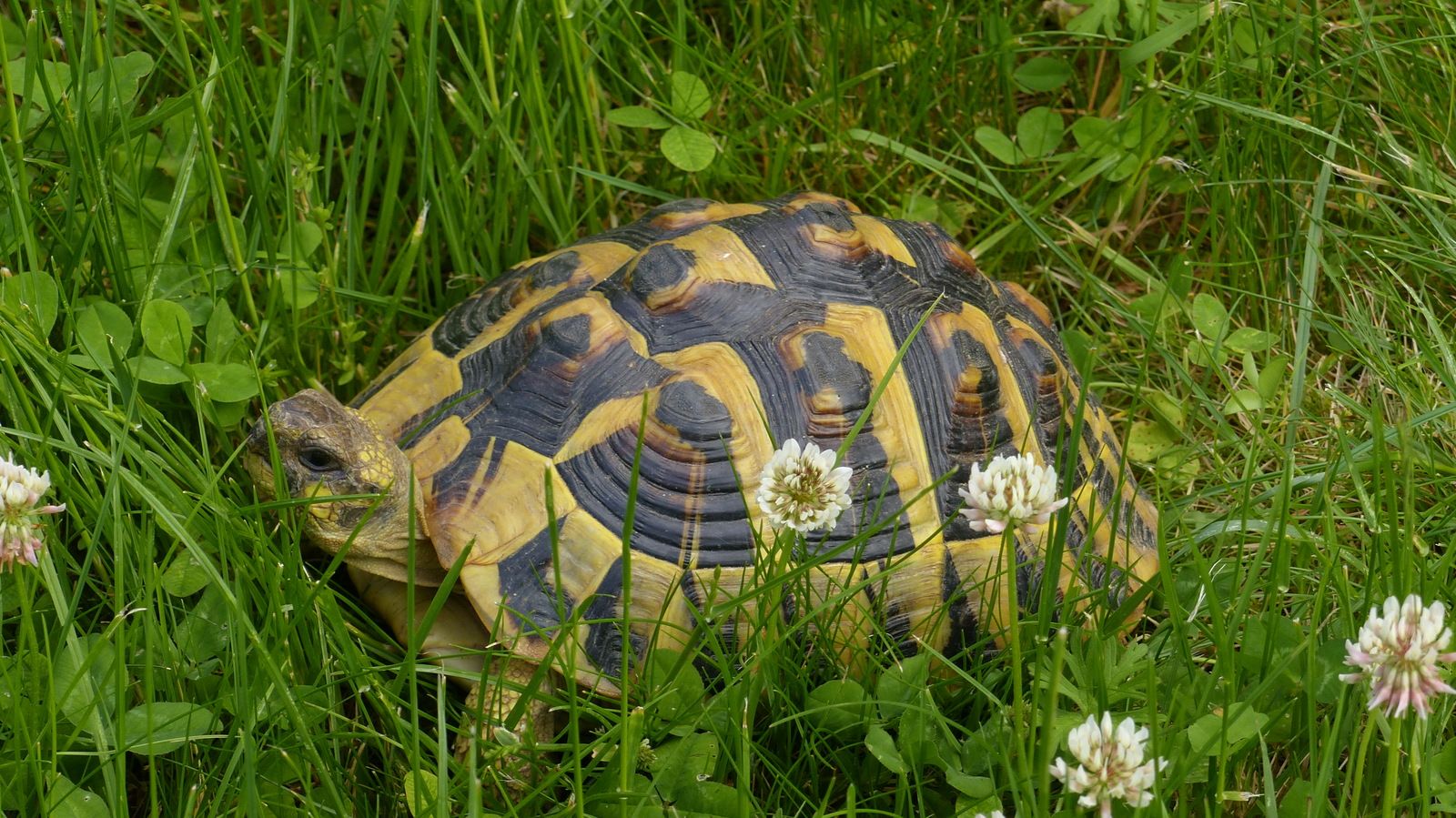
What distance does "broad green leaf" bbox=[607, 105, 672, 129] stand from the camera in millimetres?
3418

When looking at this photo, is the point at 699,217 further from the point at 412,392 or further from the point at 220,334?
the point at 220,334

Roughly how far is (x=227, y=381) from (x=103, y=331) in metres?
0.24

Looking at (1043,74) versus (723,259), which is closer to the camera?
(723,259)

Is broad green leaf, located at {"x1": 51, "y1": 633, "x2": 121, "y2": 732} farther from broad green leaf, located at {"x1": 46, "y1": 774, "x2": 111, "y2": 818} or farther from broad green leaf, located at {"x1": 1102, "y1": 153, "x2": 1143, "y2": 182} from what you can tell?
broad green leaf, located at {"x1": 1102, "y1": 153, "x2": 1143, "y2": 182}

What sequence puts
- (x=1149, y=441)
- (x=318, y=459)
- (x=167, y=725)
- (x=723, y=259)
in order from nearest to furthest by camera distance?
(x=167, y=725) < (x=318, y=459) < (x=723, y=259) < (x=1149, y=441)

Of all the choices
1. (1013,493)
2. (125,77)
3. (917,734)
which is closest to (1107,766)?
(1013,493)

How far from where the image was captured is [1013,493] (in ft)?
5.21

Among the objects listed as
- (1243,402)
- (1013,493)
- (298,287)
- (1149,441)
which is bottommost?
(1149,441)

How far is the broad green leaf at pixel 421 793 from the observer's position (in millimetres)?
1948

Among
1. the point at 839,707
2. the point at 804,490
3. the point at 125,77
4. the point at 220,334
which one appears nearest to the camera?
the point at 804,490

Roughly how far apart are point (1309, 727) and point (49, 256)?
95.3 inches

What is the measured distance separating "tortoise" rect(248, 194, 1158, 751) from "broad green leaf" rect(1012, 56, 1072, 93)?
110 cm

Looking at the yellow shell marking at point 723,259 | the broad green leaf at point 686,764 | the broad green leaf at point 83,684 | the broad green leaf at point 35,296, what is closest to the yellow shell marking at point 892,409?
the yellow shell marking at point 723,259

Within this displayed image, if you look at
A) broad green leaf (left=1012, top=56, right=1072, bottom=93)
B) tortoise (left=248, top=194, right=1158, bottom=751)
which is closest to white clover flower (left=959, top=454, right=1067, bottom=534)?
tortoise (left=248, top=194, right=1158, bottom=751)
